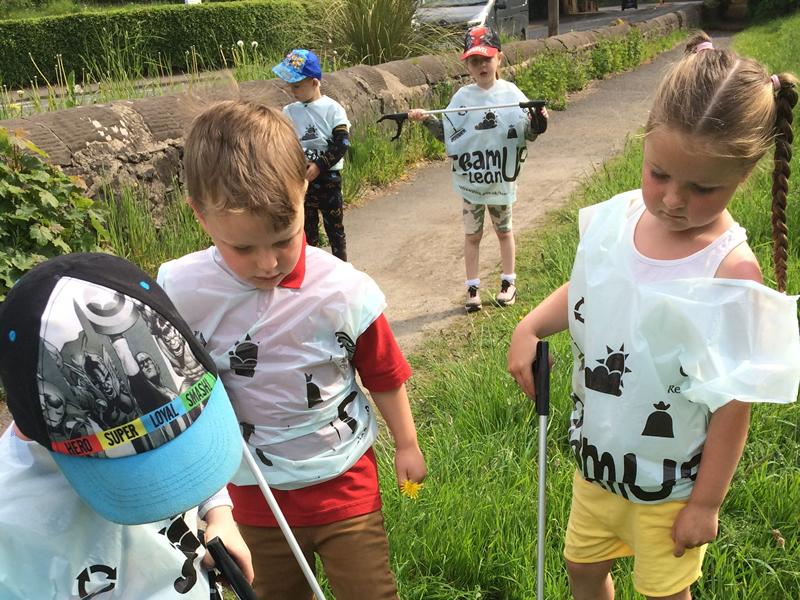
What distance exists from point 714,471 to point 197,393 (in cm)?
104

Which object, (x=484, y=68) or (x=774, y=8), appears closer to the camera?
(x=484, y=68)

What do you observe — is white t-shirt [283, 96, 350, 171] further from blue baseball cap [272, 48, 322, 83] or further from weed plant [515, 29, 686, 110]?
weed plant [515, 29, 686, 110]

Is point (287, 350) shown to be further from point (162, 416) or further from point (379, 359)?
point (162, 416)

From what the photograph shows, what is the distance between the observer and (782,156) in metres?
1.73

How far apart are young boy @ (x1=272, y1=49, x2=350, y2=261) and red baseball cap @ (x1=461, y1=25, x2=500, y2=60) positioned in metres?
0.91

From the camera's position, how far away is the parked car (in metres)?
10.9

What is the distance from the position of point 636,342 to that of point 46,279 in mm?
1118

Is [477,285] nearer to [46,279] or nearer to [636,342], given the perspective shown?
[636,342]

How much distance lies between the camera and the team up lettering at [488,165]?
454 centimetres

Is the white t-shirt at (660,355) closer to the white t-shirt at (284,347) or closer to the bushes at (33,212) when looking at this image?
the white t-shirt at (284,347)

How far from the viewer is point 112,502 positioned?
45.6 inches

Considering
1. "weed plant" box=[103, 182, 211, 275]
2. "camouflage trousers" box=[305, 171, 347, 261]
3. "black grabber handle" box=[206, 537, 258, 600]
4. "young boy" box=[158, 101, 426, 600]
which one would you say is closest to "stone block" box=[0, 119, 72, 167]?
"weed plant" box=[103, 182, 211, 275]

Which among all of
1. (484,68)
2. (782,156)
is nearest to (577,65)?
(484,68)

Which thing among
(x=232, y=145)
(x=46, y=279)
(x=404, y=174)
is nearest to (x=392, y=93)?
(x=404, y=174)
